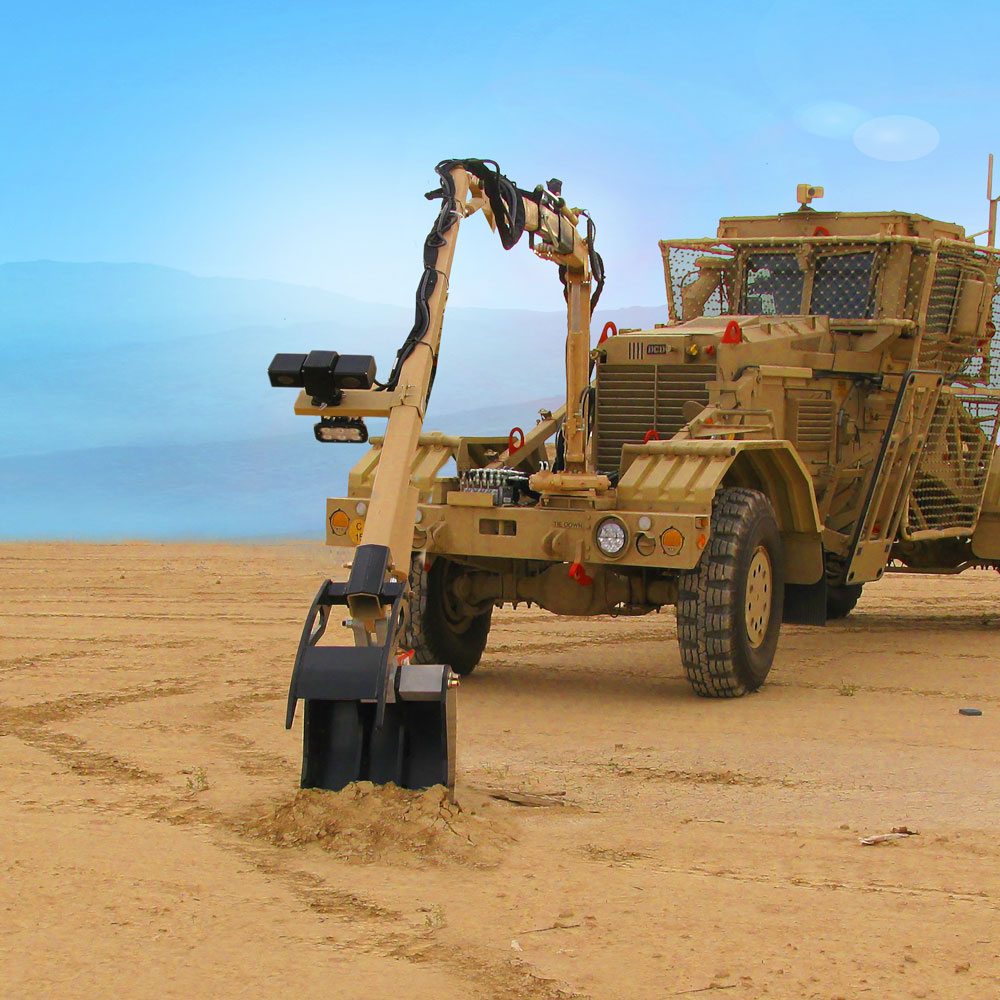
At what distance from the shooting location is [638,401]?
10070 mm

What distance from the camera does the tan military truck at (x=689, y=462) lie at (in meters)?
6.25

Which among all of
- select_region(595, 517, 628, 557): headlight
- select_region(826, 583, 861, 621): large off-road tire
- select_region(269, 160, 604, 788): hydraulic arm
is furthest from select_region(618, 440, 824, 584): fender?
select_region(826, 583, 861, 621): large off-road tire

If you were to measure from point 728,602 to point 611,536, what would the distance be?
77 cm

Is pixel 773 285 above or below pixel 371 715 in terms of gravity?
above

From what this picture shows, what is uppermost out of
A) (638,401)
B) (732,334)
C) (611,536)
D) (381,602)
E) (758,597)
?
(732,334)

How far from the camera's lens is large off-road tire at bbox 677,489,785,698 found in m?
8.57

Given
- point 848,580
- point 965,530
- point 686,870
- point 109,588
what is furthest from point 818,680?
point 109,588

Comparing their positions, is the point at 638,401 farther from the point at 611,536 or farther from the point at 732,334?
the point at 611,536

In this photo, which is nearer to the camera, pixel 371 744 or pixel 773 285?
pixel 371 744

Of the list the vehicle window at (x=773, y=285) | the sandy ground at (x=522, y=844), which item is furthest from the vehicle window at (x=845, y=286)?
the sandy ground at (x=522, y=844)

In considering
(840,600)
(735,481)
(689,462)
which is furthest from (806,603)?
(840,600)

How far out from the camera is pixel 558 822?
5945mm

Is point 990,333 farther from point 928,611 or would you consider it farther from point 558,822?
point 558,822

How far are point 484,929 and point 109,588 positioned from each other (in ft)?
38.6
